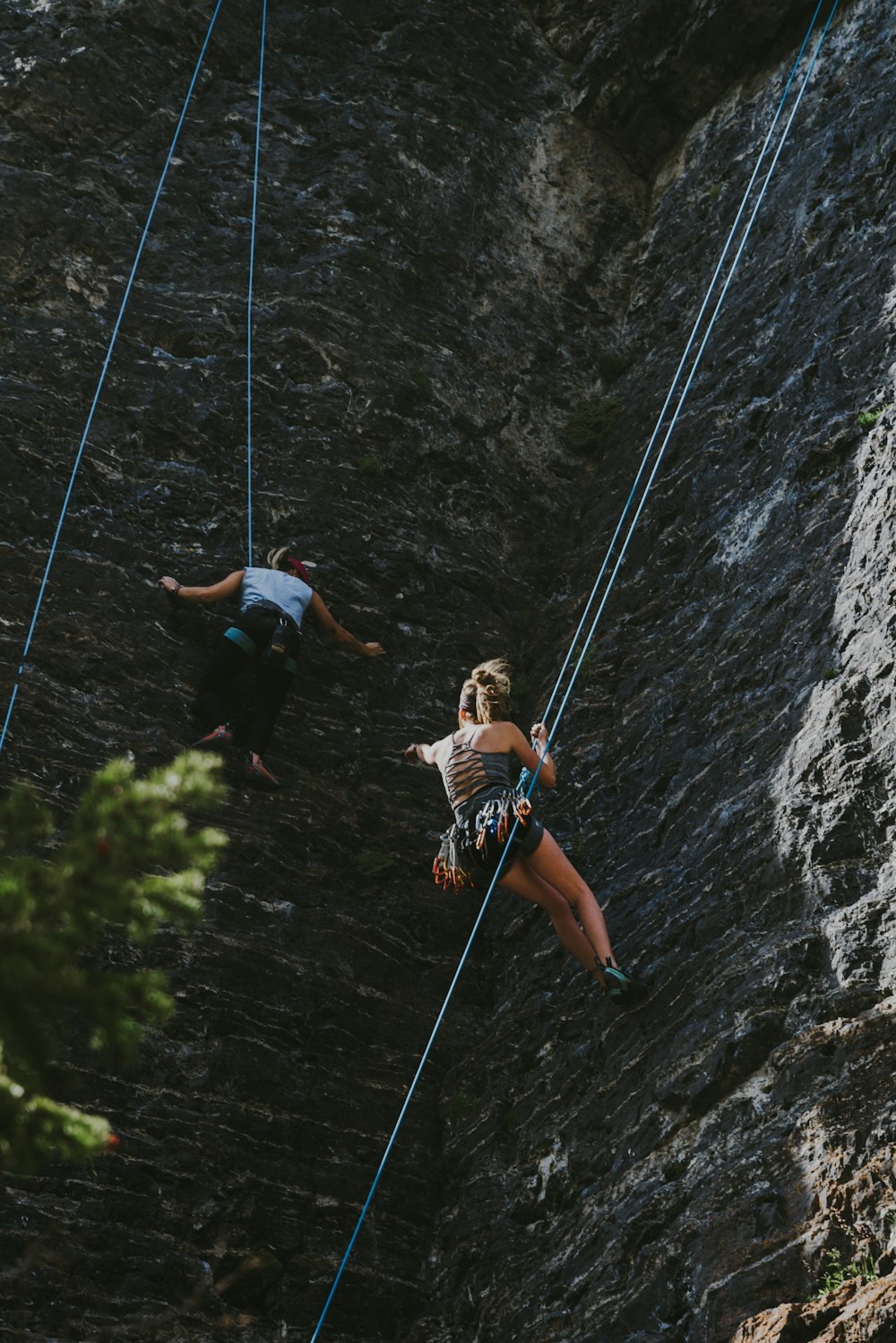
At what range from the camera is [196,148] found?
12.1 meters

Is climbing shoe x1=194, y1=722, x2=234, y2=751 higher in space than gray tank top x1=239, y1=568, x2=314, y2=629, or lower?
lower

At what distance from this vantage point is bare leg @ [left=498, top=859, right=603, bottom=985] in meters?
7.31

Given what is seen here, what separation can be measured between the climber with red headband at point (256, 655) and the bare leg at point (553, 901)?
209 centimetres

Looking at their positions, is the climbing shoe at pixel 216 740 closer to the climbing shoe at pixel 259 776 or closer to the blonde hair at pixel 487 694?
the climbing shoe at pixel 259 776

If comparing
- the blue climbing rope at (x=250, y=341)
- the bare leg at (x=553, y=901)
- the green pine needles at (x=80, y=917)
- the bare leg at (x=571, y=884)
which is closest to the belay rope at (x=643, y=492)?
the bare leg at (x=553, y=901)

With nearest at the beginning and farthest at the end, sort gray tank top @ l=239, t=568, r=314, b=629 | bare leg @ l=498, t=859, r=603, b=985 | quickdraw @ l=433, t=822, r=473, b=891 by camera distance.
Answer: bare leg @ l=498, t=859, r=603, b=985 < quickdraw @ l=433, t=822, r=473, b=891 < gray tank top @ l=239, t=568, r=314, b=629

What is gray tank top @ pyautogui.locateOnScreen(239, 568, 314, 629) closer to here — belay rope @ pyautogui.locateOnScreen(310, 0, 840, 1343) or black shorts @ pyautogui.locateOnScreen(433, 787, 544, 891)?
belay rope @ pyautogui.locateOnScreen(310, 0, 840, 1343)

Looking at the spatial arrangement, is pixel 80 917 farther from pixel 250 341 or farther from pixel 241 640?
pixel 250 341

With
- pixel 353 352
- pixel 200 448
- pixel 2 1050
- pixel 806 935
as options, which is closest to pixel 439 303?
pixel 353 352

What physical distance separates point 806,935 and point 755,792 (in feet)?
3.72

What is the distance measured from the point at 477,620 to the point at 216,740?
276cm

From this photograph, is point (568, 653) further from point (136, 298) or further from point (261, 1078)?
point (136, 298)

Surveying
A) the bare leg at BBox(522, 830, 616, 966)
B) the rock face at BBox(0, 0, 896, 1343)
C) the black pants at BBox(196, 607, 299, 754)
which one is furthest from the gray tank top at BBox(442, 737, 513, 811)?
the black pants at BBox(196, 607, 299, 754)

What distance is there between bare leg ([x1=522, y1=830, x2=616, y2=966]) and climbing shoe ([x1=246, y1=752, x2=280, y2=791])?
211cm
